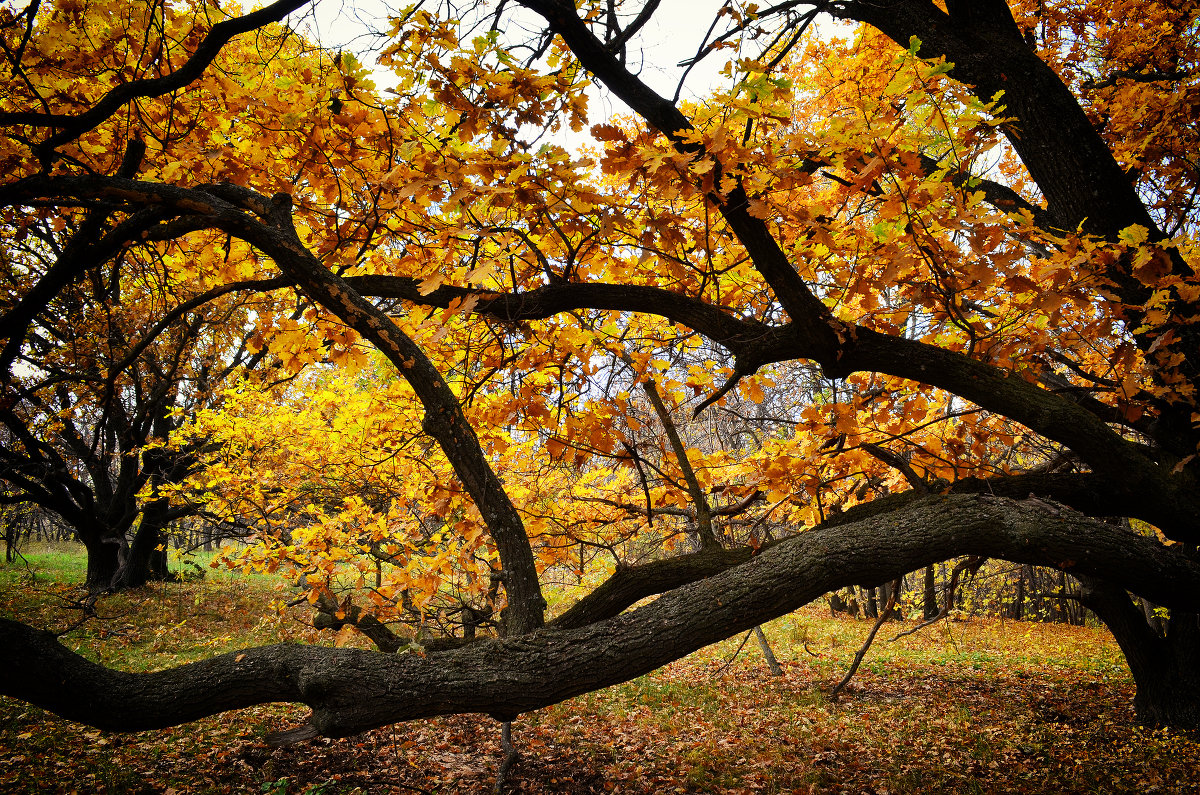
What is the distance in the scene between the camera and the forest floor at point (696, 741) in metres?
5.04

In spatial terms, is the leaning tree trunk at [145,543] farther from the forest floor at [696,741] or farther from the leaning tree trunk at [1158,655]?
the leaning tree trunk at [1158,655]

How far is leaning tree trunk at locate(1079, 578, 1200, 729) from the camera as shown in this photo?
5.62 meters

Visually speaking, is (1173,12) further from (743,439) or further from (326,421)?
(743,439)

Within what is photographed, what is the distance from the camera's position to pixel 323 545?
5027 mm

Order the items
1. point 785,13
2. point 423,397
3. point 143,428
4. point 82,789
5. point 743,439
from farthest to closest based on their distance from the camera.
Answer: point 743,439, point 143,428, point 82,789, point 785,13, point 423,397

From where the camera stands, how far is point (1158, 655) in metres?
5.82

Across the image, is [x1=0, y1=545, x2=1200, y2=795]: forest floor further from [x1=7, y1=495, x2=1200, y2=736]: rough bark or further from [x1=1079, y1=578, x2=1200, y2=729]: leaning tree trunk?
[x1=7, y1=495, x2=1200, y2=736]: rough bark

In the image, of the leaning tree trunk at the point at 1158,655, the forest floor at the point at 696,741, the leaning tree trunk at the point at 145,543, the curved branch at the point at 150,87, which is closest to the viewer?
the curved branch at the point at 150,87

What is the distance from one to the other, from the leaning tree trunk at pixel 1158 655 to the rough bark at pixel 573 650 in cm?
288

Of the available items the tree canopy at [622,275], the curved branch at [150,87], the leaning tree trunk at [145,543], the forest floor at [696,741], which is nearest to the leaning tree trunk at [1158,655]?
the forest floor at [696,741]

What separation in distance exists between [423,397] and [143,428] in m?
11.9

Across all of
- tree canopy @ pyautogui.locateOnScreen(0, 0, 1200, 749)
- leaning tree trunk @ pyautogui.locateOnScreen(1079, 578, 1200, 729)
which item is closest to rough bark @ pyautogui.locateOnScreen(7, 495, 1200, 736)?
tree canopy @ pyautogui.locateOnScreen(0, 0, 1200, 749)

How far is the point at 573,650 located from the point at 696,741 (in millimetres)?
5236

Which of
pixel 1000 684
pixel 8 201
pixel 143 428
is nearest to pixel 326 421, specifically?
pixel 143 428
